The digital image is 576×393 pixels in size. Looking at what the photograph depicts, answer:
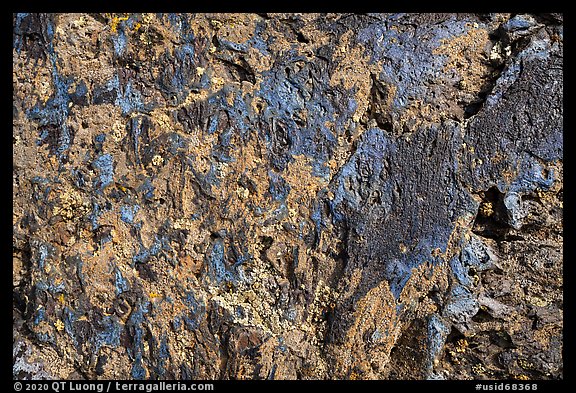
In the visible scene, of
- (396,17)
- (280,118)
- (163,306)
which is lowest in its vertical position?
(163,306)

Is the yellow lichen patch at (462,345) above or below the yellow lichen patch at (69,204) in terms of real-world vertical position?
below

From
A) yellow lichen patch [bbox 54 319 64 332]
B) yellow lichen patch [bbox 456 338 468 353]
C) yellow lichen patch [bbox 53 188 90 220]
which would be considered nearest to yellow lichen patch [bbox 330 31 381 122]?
yellow lichen patch [bbox 456 338 468 353]

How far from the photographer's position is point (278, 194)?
2.21 m

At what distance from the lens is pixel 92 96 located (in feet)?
7.21

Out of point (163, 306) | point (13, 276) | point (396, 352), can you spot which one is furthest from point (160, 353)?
point (396, 352)

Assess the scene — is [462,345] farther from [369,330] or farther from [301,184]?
[301,184]

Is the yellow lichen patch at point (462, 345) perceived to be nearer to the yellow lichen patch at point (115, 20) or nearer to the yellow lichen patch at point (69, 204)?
the yellow lichen patch at point (69, 204)

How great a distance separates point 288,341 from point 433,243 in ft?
2.47

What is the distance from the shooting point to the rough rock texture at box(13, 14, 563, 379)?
2.19 meters

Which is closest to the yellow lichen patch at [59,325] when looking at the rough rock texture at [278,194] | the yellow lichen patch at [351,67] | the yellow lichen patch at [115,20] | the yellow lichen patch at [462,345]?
the rough rock texture at [278,194]

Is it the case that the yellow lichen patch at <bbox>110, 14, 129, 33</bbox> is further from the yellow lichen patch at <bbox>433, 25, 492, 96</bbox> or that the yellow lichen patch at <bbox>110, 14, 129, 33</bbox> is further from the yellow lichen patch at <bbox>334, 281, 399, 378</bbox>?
the yellow lichen patch at <bbox>334, 281, 399, 378</bbox>

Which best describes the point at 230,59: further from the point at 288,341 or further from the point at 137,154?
the point at 288,341

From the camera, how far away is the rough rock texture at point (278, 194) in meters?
2.19

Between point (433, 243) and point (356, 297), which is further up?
point (433, 243)
